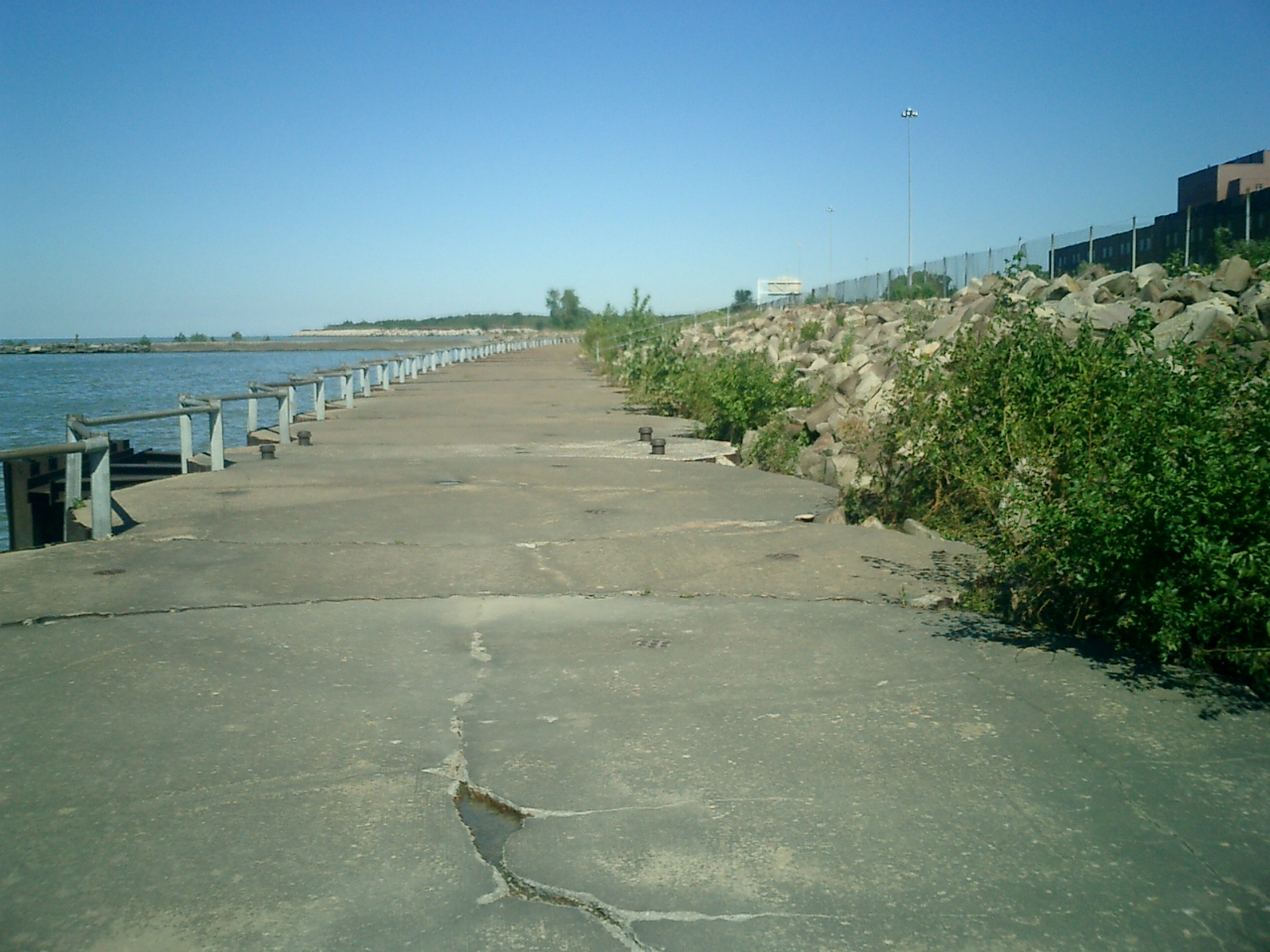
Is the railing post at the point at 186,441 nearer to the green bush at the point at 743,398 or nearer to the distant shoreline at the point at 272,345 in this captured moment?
the green bush at the point at 743,398

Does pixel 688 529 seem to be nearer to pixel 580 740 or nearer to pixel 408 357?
pixel 580 740

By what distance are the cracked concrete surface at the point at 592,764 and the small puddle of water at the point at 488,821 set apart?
4 centimetres

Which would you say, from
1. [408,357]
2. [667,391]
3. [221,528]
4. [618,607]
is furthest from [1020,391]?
[408,357]

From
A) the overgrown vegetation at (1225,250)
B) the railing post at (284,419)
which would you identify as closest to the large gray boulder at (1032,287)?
the overgrown vegetation at (1225,250)

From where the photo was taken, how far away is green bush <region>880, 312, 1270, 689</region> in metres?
5.37

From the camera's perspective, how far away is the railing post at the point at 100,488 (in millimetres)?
9336

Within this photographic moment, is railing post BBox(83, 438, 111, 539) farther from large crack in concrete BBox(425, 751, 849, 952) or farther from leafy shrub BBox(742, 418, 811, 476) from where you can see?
leafy shrub BBox(742, 418, 811, 476)

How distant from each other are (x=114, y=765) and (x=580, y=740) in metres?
1.84

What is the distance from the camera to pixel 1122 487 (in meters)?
5.89

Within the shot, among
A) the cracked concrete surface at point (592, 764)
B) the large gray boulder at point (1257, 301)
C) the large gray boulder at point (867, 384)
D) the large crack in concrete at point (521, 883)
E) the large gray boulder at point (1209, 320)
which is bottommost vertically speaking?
the large crack in concrete at point (521, 883)

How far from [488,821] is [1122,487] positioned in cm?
367

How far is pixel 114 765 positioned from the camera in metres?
4.54

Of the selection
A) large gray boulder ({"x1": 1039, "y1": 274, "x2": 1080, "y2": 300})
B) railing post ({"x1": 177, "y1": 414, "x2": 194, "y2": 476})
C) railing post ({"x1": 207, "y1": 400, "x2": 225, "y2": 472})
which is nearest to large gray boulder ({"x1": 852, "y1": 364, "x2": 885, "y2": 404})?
large gray boulder ({"x1": 1039, "y1": 274, "x2": 1080, "y2": 300})

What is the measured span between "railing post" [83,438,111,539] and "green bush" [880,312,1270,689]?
262 inches
